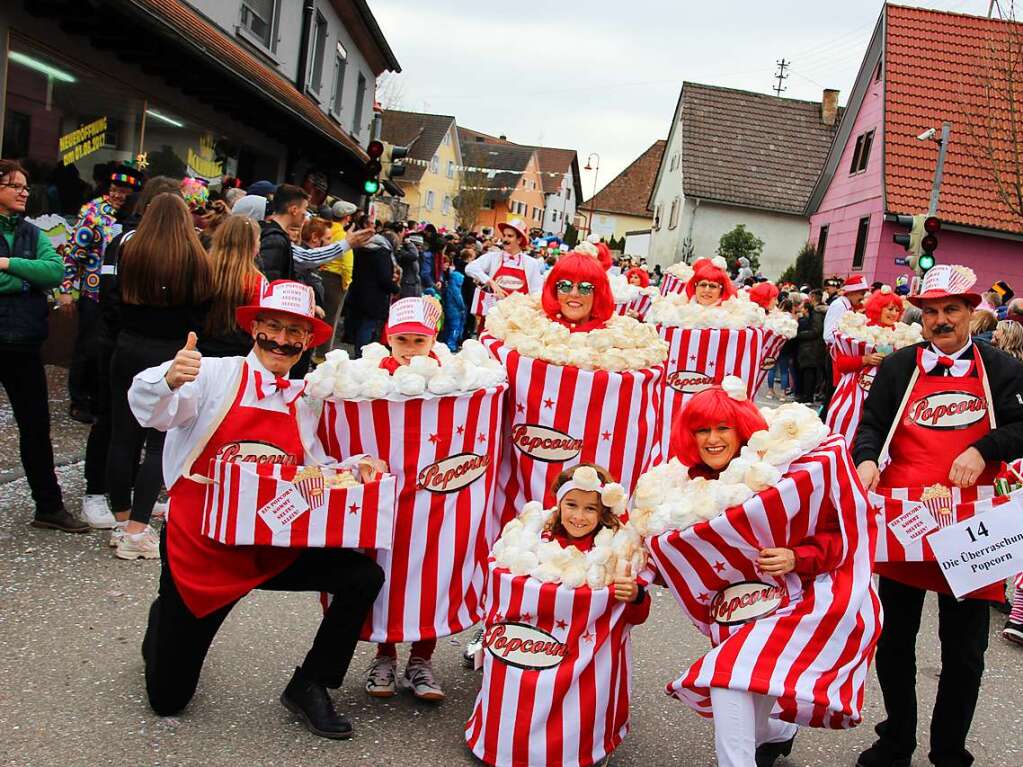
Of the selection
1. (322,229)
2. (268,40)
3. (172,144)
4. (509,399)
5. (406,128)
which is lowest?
(509,399)

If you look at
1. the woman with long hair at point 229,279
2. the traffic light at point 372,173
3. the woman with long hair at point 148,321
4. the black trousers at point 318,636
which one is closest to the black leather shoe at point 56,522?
the woman with long hair at point 148,321

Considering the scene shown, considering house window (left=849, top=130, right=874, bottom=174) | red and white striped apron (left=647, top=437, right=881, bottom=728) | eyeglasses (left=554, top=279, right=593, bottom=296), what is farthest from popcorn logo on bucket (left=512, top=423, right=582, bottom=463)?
house window (left=849, top=130, right=874, bottom=174)

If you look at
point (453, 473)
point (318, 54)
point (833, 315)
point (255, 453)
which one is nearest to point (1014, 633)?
point (453, 473)

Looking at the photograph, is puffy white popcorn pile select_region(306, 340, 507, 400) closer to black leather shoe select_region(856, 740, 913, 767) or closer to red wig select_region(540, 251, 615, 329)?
red wig select_region(540, 251, 615, 329)

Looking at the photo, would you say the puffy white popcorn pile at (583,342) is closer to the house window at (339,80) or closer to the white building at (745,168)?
the house window at (339,80)

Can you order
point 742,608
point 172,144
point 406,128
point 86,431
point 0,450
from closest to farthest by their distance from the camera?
point 742,608 → point 0,450 → point 86,431 → point 172,144 → point 406,128

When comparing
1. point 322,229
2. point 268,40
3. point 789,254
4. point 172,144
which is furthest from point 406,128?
point 322,229

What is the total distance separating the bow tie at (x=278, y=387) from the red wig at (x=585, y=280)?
148 cm

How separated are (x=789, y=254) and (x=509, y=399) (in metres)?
37.0

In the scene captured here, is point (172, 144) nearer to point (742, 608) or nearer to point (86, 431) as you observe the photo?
point (86, 431)

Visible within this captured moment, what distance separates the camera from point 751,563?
11.5ft

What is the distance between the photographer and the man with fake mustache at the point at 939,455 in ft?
13.1

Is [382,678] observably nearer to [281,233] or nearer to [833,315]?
[281,233]

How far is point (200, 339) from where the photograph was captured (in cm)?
592
